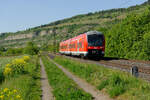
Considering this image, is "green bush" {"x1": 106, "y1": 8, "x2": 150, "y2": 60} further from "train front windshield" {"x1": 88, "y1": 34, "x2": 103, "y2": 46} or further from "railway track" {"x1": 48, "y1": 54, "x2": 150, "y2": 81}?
"railway track" {"x1": 48, "y1": 54, "x2": 150, "y2": 81}

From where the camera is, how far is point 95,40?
86.2 ft

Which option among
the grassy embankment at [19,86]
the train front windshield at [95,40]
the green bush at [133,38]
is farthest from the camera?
the green bush at [133,38]

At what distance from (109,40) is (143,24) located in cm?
904

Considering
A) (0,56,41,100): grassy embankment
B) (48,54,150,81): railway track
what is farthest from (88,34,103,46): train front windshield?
(0,56,41,100): grassy embankment

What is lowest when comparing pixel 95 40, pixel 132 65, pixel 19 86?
pixel 19 86

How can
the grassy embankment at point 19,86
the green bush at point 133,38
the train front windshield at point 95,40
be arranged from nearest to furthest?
the grassy embankment at point 19,86, the train front windshield at point 95,40, the green bush at point 133,38

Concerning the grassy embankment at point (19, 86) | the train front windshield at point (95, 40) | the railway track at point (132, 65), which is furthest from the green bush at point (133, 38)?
the grassy embankment at point (19, 86)

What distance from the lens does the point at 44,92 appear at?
12.0 metres

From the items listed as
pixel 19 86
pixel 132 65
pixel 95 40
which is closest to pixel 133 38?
pixel 95 40

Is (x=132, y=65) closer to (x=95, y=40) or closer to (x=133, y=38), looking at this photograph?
(x=95, y=40)

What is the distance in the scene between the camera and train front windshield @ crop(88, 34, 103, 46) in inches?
1027

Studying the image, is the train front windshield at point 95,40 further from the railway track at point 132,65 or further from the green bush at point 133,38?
the green bush at point 133,38

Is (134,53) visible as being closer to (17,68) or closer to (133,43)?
(133,43)

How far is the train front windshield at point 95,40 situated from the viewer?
26094 mm
